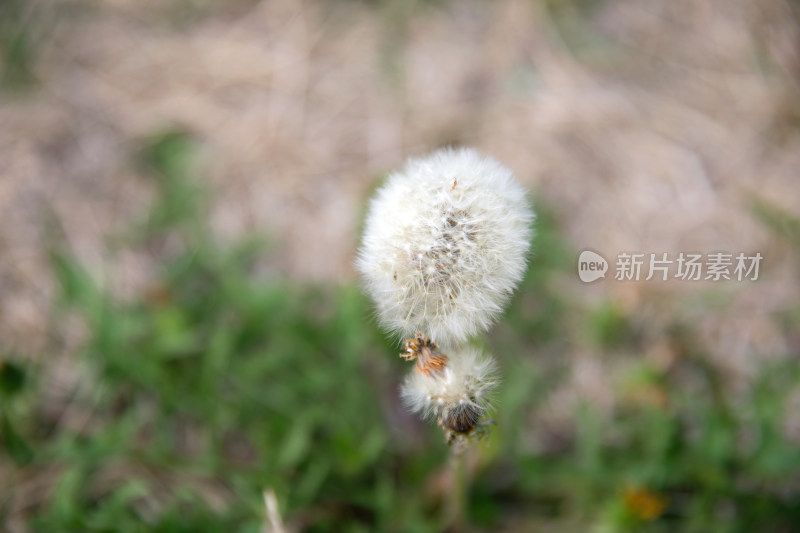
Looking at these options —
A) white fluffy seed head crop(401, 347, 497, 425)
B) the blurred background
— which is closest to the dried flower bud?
white fluffy seed head crop(401, 347, 497, 425)

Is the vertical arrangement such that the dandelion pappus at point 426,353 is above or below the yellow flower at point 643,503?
below

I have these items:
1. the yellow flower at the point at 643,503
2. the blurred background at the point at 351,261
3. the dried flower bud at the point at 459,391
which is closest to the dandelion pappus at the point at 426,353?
the dried flower bud at the point at 459,391

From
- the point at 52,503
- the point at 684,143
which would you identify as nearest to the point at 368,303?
the point at 52,503

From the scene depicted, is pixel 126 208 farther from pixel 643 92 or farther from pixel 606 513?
pixel 643 92

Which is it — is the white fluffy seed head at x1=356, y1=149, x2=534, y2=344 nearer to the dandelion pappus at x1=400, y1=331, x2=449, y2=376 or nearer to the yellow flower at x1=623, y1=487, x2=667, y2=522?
the dandelion pappus at x1=400, y1=331, x2=449, y2=376

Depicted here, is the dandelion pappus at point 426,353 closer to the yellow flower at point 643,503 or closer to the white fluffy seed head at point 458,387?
the white fluffy seed head at point 458,387
